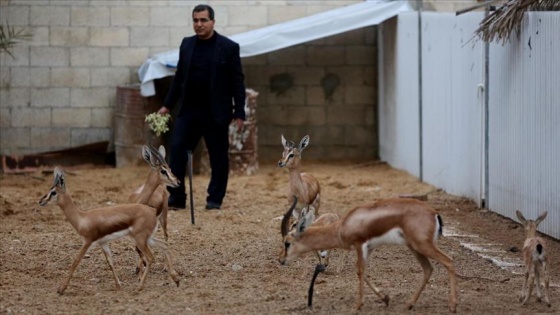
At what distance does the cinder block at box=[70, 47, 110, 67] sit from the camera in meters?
18.5

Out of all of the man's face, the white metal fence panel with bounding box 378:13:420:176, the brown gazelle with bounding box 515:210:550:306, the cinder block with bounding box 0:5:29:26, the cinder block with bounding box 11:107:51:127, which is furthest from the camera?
the cinder block with bounding box 11:107:51:127

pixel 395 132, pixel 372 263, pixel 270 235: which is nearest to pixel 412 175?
pixel 395 132

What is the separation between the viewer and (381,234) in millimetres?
8391

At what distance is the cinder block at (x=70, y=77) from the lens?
60.9 ft

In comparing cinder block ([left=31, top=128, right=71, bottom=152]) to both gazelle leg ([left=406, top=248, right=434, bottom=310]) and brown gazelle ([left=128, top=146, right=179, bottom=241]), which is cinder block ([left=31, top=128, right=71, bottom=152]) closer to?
brown gazelle ([left=128, top=146, right=179, bottom=241])

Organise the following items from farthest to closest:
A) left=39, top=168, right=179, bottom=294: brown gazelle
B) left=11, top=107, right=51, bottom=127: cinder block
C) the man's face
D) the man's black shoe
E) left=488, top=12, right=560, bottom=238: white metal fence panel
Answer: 1. left=11, top=107, right=51, bottom=127: cinder block
2. the man's black shoe
3. the man's face
4. left=488, top=12, right=560, bottom=238: white metal fence panel
5. left=39, top=168, right=179, bottom=294: brown gazelle

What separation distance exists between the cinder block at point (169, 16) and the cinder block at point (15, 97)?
2.17 m

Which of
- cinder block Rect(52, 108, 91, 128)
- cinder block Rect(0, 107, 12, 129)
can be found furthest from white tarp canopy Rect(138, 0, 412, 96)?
cinder block Rect(0, 107, 12, 129)

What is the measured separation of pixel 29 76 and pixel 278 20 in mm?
3841

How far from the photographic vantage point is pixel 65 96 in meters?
18.6

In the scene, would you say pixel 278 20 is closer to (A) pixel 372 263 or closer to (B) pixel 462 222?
(B) pixel 462 222

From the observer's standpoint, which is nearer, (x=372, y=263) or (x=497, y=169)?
(x=372, y=263)

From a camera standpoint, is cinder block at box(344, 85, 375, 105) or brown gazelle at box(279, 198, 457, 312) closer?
brown gazelle at box(279, 198, 457, 312)

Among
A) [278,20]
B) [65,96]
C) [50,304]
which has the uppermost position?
[278,20]
